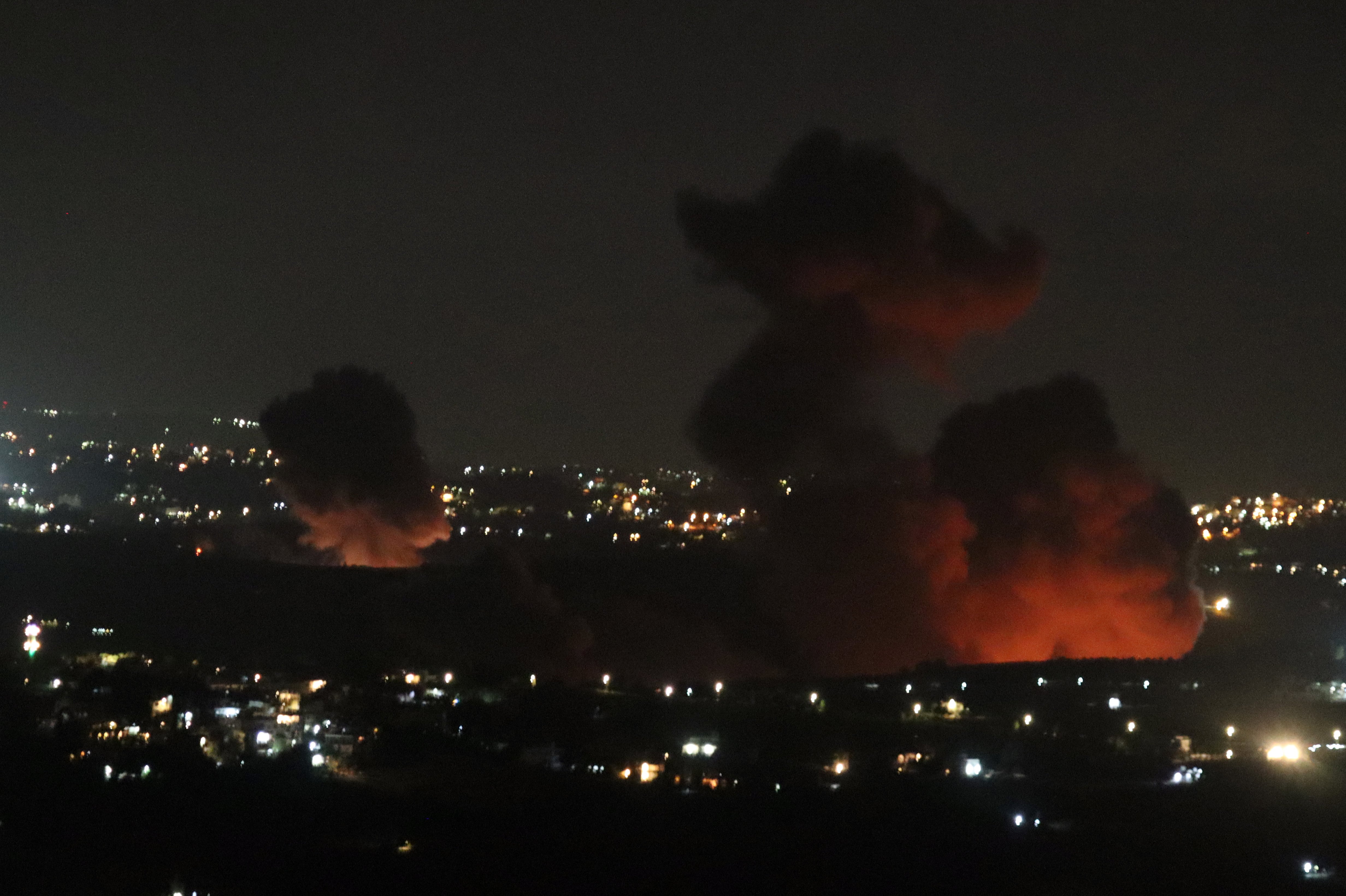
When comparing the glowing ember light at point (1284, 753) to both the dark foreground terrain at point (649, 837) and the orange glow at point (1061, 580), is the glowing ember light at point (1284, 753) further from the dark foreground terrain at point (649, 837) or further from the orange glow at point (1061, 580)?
the orange glow at point (1061, 580)

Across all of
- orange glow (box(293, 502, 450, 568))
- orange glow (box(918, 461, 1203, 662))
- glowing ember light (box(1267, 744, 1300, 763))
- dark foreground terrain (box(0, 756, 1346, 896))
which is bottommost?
dark foreground terrain (box(0, 756, 1346, 896))

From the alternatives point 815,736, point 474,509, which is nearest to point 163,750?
point 815,736

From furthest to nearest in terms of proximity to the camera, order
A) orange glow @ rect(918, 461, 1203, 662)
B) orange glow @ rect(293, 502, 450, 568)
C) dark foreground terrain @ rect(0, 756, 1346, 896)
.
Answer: orange glow @ rect(293, 502, 450, 568) < orange glow @ rect(918, 461, 1203, 662) < dark foreground terrain @ rect(0, 756, 1346, 896)

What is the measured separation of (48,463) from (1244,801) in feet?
515

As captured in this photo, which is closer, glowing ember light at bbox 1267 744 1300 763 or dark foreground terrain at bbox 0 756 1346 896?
dark foreground terrain at bbox 0 756 1346 896

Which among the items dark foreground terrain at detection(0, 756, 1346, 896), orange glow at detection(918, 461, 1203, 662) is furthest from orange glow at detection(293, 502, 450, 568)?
dark foreground terrain at detection(0, 756, 1346, 896)

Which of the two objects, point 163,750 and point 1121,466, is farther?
point 1121,466

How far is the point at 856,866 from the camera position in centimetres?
3234

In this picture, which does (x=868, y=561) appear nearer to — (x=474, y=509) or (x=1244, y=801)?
(x=1244, y=801)

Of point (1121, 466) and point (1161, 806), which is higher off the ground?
point (1121, 466)

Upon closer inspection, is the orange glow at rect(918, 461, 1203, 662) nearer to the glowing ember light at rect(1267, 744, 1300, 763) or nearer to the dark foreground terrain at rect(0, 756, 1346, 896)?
the glowing ember light at rect(1267, 744, 1300, 763)

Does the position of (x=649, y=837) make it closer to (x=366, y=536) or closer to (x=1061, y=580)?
(x=1061, y=580)

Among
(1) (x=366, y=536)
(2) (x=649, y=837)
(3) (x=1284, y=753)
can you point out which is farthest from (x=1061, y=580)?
(1) (x=366, y=536)

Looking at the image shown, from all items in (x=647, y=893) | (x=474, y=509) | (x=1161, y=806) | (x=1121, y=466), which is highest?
(x=474, y=509)
